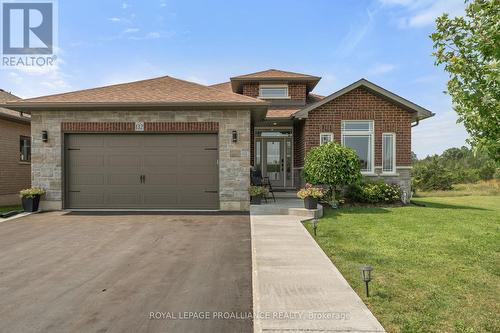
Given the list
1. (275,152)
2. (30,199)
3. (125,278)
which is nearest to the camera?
(125,278)

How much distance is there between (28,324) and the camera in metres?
3.28

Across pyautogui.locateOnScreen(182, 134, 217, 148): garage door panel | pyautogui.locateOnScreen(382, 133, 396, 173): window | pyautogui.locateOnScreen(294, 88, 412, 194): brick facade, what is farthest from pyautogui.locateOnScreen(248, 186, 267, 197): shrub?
pyautogui.locateOnScreen(382, 133, 396, 173): window

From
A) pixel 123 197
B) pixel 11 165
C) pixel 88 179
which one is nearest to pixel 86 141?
pixel 88 179

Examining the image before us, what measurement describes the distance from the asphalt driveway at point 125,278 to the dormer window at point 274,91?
9.62 m

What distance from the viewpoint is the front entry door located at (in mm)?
15133

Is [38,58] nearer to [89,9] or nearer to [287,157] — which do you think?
[89,9]

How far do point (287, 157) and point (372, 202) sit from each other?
4.59 metres

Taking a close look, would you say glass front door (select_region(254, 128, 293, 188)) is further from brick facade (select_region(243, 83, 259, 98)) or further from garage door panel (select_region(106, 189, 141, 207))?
garage door panel (select_region(106, 189, 141, 207))

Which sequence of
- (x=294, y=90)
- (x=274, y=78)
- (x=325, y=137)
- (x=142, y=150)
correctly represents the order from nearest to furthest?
(x=142, y=150), (x=325, y=137), (x=274, y=78), (x=294, y=90)

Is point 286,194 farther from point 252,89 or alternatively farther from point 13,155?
point 13,155

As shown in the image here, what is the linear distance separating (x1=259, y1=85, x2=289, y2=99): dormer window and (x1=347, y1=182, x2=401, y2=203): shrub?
21.0ft

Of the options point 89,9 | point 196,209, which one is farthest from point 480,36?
point 89,9

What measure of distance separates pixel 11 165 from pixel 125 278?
12467mm

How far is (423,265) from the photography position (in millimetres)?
5156
